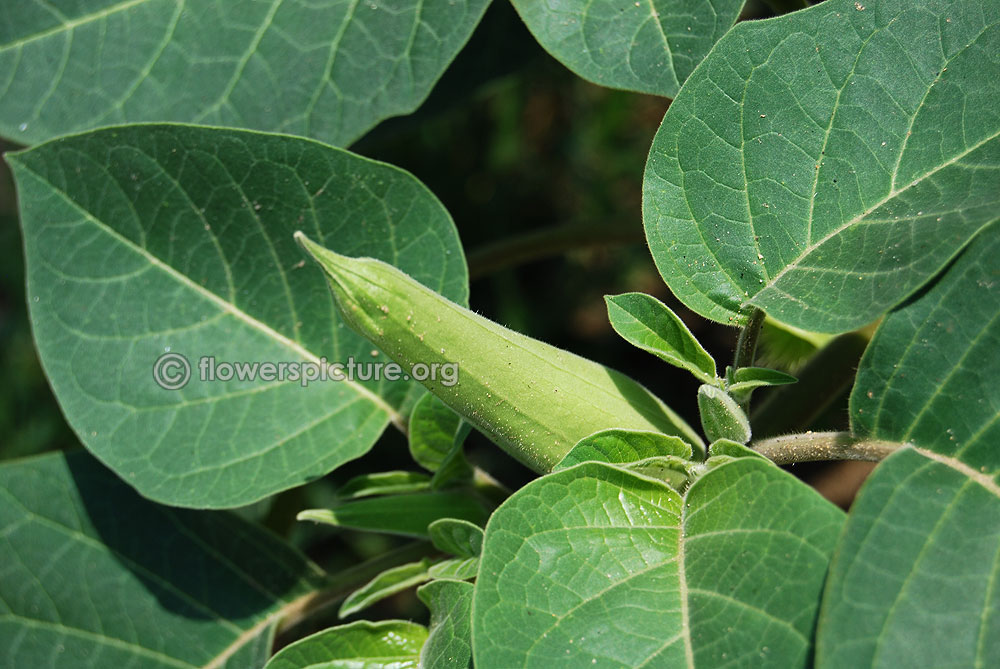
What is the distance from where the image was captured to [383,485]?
1068 millimetres

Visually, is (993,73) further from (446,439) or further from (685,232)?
(446,439)

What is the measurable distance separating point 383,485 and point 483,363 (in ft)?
1.04

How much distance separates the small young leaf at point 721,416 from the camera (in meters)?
0.82

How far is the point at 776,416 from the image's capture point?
1.10 m

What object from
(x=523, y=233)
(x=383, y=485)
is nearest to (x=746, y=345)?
(x=383, y=485)

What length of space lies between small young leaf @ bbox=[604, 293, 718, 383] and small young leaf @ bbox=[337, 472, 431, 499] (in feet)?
1.11

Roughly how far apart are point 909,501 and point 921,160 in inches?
13.2

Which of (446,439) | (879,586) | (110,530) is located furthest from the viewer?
(110,530)

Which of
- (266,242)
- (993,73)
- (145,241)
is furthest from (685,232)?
(145,241)

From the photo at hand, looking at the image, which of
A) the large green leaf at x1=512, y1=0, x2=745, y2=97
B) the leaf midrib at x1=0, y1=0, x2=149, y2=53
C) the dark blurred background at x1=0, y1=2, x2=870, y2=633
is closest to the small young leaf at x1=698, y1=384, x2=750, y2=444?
the large green leaf at x1=512, y1=0, x2=745, y2=97

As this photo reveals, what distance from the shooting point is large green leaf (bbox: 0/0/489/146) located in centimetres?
113

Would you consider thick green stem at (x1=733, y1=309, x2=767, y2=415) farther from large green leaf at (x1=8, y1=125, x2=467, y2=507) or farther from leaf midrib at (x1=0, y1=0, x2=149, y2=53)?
leaf midrib at (x1=0, y1=0, x2=149, y2=53)

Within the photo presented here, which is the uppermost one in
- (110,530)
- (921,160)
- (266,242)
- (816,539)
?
(921,160)

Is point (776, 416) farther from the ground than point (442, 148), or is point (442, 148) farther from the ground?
point (442, 148)
